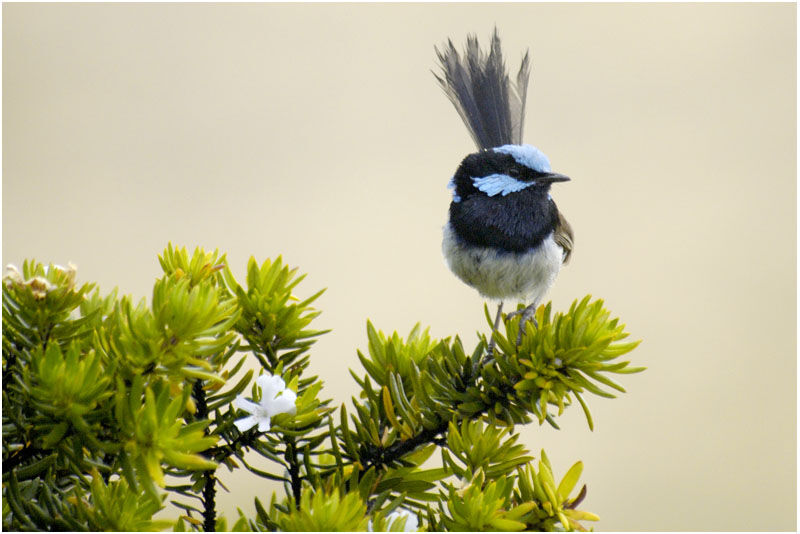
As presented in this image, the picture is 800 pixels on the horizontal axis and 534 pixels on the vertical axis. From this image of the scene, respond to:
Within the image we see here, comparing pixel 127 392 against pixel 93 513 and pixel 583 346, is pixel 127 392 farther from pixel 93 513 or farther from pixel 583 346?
pixel 583 346

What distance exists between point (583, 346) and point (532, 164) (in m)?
0.54

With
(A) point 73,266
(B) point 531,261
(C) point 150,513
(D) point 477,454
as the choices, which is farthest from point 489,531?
(B) point 531,261

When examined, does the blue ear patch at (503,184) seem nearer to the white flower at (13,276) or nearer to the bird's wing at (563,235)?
the bird's wing at (563,235)

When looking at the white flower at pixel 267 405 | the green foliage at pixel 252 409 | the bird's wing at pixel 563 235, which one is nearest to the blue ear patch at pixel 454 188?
the bird's wing at pixel 563 235

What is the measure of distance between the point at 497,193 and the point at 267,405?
628mm

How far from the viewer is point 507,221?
42.1 inches

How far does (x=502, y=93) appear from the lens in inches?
42.1

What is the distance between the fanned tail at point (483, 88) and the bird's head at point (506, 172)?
50mm

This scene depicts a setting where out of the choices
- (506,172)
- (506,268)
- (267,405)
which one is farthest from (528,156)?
(267,405)

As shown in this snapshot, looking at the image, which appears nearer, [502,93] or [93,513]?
[93,513]

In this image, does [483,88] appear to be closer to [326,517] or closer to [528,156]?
[528,156]

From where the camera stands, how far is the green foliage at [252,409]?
443 millimetres

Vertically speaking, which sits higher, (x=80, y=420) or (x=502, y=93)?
(x=502, y=93)

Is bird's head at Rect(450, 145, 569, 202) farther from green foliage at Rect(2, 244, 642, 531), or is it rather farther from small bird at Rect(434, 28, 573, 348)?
green foliage at Rect(2, 244, 642, 531)
